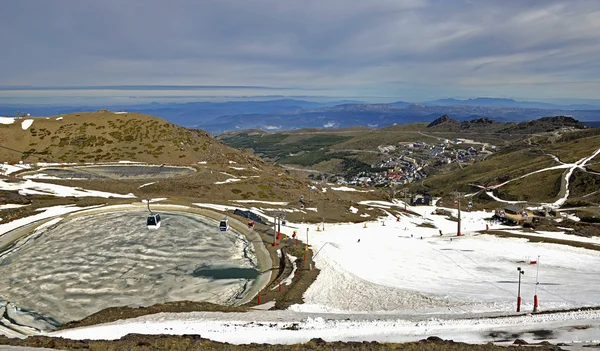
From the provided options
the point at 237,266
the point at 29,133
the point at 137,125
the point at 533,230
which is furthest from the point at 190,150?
the point at 533,230

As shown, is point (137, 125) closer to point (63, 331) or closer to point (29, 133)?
point (29, 133)

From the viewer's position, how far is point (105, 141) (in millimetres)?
136750

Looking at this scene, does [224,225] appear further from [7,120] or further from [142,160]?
[7,120]

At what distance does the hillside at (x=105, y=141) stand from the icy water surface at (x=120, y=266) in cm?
7352

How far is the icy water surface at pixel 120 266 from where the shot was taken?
36844 mm

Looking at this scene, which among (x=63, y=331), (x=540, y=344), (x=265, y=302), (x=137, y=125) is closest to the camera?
(x=540, y=344)

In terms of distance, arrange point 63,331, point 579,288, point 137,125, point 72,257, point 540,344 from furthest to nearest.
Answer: point 137,125 < point 72,257 < point 579,288 < point 63,331 < point 540,344

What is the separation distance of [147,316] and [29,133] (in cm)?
13883

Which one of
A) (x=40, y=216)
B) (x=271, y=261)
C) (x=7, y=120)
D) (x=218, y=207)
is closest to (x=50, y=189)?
(x=40, y=216)

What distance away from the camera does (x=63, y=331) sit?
24969 mm

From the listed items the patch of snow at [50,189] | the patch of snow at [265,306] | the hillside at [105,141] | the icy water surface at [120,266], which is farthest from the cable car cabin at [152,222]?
the hillside at [105,141]

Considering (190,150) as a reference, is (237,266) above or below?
below

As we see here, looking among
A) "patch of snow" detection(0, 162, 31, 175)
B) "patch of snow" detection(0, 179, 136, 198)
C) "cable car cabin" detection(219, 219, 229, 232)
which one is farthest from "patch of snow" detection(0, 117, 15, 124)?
"cable car cabin" detection(219, 219, 229, 232)

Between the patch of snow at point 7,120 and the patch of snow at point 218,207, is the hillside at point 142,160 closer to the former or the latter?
the patch of snow at point 7,120
